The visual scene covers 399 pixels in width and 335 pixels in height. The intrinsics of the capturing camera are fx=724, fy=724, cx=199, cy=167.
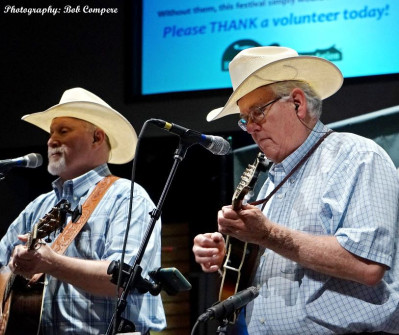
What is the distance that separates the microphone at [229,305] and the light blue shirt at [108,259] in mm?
979

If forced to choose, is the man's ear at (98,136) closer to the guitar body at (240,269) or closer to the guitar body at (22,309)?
the guitar body at (22,309)

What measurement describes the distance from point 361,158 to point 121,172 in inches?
156

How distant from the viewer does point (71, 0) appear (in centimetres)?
642

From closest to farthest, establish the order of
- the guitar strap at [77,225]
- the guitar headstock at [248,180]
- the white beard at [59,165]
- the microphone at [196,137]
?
the guitar headstock at [248,180] → the microphone at [196,137] → the guitar strap at [77,225] → the white beard at [59,165]

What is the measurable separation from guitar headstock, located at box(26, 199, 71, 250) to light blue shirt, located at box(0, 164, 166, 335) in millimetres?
122

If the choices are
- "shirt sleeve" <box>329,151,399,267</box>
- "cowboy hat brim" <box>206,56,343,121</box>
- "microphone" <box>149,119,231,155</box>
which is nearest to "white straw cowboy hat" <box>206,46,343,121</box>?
"cowboy hat brim" <box>206,56,343,121</box>

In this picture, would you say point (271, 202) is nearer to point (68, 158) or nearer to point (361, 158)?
point (361, 158)

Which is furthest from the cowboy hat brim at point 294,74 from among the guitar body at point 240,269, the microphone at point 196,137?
the guitar body at point 240,269

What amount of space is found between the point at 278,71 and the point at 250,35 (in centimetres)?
291

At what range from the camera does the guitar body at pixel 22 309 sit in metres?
A: 3.50

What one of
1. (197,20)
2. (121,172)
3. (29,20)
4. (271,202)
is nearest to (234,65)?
(271,202)

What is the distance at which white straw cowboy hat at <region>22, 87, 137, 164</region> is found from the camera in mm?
4078

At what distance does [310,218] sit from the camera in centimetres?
272

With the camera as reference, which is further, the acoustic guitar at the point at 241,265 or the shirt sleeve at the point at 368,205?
the acoustic guitar at the point at 241,265
